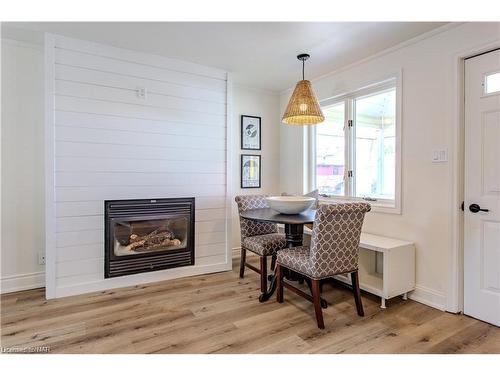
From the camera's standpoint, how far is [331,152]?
375 centimetres

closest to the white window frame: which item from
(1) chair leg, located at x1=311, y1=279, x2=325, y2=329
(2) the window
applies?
(2) the window

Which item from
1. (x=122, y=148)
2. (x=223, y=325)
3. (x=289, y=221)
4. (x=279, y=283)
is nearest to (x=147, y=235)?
(x=122, y=148)

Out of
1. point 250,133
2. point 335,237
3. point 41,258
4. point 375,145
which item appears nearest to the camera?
point 335,237

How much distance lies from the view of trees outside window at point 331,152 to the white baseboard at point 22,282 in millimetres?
3337

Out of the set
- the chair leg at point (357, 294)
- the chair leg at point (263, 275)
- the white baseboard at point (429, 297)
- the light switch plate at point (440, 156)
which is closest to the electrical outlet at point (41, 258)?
the chair leg at point (263, 275)

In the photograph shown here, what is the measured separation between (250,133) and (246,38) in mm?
1591

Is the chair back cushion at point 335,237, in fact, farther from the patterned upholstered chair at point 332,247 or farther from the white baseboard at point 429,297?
the white baseboard at point 429,297

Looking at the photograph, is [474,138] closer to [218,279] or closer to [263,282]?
[263,282]

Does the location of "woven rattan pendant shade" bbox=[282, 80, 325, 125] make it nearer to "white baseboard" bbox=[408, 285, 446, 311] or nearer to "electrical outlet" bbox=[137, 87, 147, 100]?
"electrical outlet" bbox=[137, 87, 147, 100]

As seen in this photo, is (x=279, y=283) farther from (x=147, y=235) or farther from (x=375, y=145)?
(x=375, y=145)

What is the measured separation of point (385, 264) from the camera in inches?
96.6

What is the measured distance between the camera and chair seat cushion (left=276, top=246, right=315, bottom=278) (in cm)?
219

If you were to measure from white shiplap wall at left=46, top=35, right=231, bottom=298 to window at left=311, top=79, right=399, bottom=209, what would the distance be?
1.32m
